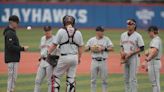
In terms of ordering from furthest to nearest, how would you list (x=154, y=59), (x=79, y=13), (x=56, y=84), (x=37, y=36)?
1. (x=79, y=13)
2. (x=37, y=36)
3. (x=154, y=59)
4. (x=56, y=84)

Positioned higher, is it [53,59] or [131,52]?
[131,52]

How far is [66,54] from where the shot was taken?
12156 millimetres

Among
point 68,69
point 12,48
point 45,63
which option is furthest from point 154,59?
point 12,48

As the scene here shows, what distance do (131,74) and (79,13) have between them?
80.3ft

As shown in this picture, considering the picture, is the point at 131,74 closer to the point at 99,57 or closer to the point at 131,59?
the point at 131,59

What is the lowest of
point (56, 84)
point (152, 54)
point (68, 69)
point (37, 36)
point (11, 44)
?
point (56, 84)

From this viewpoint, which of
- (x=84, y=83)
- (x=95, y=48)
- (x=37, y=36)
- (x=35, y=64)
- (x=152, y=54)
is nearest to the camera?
(x=152, y=54)

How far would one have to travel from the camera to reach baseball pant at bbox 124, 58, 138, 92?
13.3m

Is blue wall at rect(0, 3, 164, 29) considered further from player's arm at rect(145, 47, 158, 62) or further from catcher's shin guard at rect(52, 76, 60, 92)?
catcher's shin guard at rect(52, 76, 60, 92)

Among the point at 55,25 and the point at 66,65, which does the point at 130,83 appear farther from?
the point at 55,25

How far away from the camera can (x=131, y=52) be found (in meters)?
13.4

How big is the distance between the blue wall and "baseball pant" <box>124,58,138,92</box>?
78.5 feet

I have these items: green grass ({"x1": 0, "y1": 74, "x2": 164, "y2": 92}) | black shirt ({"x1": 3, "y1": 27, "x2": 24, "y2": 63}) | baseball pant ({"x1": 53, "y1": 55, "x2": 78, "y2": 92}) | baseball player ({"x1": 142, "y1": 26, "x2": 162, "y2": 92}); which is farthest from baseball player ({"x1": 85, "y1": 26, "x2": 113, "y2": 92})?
black shirt ({"x1": 3, "y1": 27, "x2": 24, "y2": 63})

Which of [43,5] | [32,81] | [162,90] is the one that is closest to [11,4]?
[43,5]
